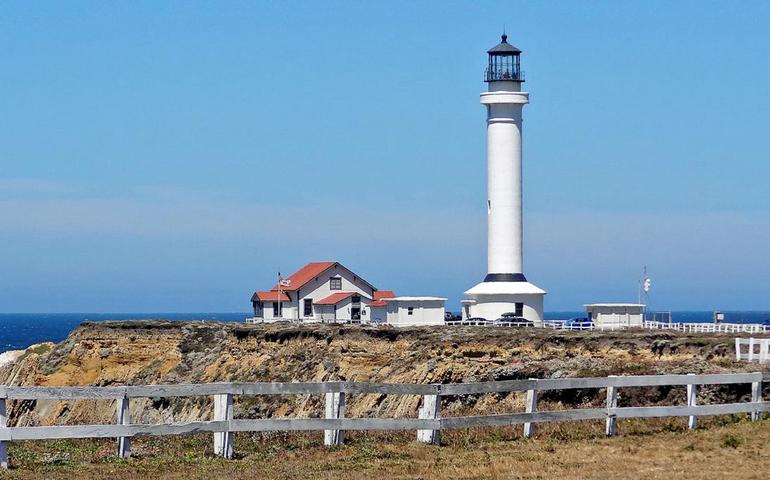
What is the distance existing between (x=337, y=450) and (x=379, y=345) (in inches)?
1569

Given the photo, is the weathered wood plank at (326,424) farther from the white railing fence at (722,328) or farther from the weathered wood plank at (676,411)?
the white railing fence at (722,328)

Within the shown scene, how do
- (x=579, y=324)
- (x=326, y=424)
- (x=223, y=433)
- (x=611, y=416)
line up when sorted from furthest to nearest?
(x=579, y=324), (x=611, y=416), (x=326, y=424), (x=223, y=433)

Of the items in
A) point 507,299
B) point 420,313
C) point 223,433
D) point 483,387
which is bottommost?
point 223,433

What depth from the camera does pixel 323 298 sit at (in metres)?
76.0

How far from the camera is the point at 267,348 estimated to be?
62.3m

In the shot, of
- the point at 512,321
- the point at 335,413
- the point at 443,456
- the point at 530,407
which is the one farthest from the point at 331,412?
the point at 512,321

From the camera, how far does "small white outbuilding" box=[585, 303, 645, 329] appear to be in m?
61.9

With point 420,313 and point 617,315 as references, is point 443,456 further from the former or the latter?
point 420,313

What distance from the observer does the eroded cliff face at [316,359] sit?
45219mm

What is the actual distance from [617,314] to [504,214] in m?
7.47

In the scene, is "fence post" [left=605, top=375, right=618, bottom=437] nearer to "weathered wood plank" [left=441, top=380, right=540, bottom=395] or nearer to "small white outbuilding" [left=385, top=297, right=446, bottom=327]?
"weathered wood plank" [left=441, top=380, right=540, bottom=395]

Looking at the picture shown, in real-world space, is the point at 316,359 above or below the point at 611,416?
above

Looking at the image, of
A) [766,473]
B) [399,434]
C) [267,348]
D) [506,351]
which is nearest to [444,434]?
[399,434]

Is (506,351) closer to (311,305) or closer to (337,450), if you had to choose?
(311,305)
